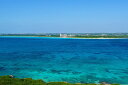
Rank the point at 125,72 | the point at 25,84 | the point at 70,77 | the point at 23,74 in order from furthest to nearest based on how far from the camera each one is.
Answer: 1. the point at 125,72
2. the point at 23,74
3. the point at 70,77
4. the point at 25,84

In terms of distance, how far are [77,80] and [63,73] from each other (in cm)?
461

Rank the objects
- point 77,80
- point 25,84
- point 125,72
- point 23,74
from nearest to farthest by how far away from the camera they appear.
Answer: point 25,84 → point 77,80 → point 23,74 → point 125,72

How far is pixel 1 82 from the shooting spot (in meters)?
18.5

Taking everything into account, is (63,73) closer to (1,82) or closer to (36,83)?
(36,83)

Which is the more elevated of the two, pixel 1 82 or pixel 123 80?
pixel 1 82

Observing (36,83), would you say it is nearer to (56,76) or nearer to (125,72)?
(56,76)

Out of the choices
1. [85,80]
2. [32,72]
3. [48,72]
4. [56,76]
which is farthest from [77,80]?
[32,72]

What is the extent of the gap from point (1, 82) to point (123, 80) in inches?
640

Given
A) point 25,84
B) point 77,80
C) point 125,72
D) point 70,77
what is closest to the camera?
point 25,84

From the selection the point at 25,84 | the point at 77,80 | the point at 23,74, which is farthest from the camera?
the point at 23,74

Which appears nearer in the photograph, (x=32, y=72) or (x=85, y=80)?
(x=85, y=80)

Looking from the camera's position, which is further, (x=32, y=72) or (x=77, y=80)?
(x=32, y=72)

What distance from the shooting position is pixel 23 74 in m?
27.2

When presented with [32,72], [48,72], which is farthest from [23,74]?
[48,72]
